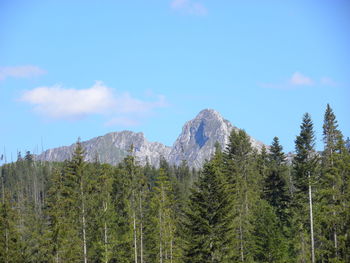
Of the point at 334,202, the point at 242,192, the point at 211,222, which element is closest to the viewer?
the point at 334,202

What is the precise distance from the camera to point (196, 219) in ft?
127

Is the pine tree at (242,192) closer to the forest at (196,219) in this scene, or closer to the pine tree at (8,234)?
the forest at (196,219)

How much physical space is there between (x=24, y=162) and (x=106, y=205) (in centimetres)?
12043

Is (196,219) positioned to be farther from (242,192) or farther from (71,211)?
(242,192)

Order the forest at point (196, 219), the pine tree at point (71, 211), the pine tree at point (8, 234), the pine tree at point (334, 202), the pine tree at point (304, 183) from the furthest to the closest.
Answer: the pine tree at point (304, 183) < the pine tree at point (8, 234) < the pine tree at point (71, 211) < the forest at point (196, 219) < the pine tree at point (334, 202)

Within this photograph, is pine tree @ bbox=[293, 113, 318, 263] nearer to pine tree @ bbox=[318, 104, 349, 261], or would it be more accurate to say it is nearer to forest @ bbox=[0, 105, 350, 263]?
forest @ bbox=[0, 105, 350, 263]

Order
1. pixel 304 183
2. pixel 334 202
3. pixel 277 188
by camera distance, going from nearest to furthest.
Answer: pixel 334 202, pixel 304 183, pixel 277 188

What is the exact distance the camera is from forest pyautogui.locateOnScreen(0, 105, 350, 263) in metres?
38.1

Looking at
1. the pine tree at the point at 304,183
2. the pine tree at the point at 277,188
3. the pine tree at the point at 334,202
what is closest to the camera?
the pine tree at the point at 334,202

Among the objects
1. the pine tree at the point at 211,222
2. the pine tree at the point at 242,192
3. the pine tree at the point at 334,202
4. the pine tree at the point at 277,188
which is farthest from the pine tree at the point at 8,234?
the pine tree at the point at 277,188

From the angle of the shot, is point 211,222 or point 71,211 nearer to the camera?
point 211,222

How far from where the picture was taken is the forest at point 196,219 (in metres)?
38.1

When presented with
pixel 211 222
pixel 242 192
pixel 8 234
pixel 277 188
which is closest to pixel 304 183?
pixel 242 192

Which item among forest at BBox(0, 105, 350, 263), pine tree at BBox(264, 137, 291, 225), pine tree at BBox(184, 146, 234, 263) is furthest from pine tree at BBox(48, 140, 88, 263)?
pine tree at BBox(264, 137, 291, 225)
